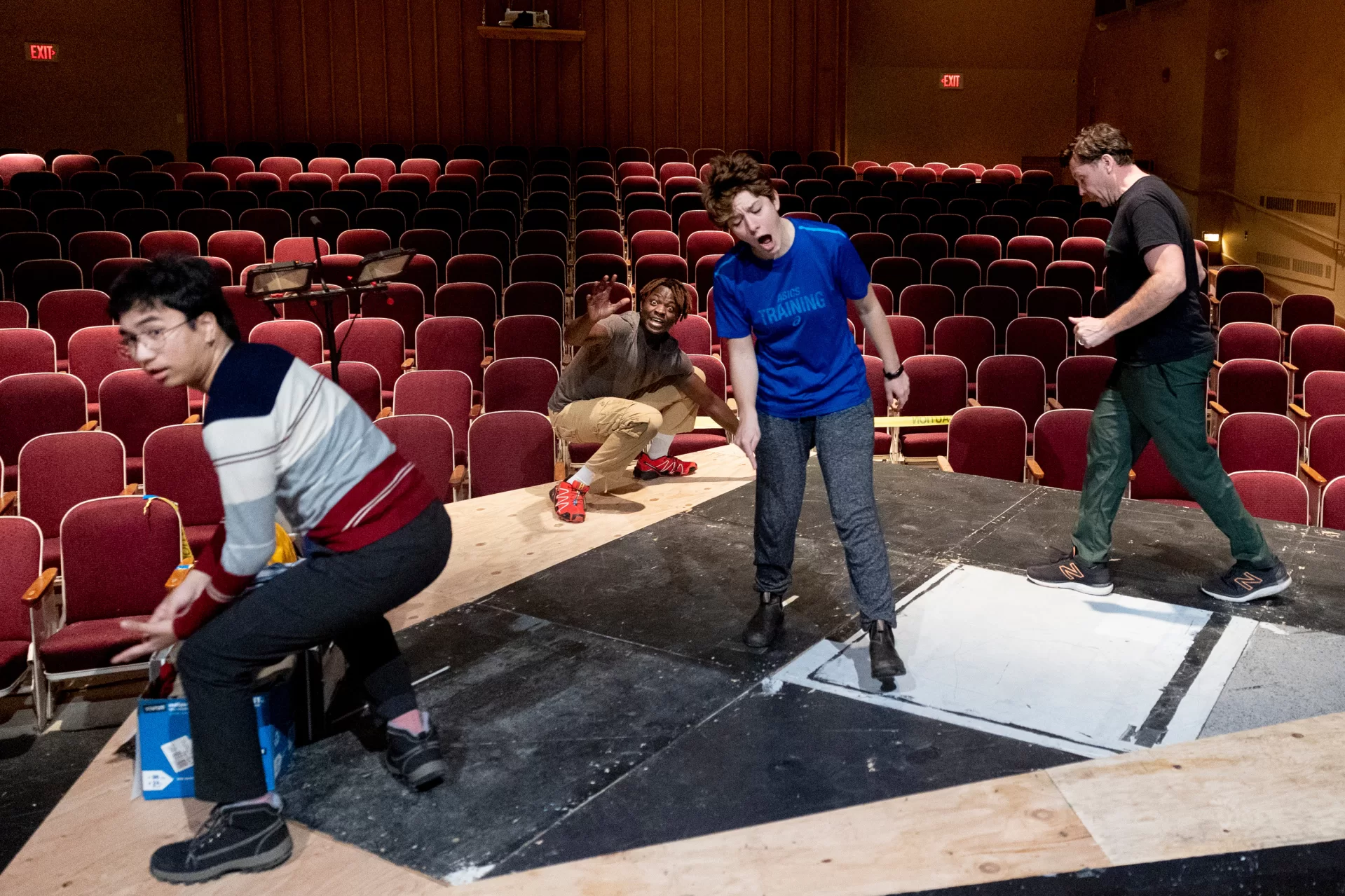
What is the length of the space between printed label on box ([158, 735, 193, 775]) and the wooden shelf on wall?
9487 millimetres

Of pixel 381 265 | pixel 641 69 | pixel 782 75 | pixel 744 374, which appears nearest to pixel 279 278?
pixel 381 265

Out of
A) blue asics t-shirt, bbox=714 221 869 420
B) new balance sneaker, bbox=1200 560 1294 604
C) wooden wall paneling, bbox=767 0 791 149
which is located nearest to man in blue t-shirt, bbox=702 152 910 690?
blue asics t-shirt, bbox=714 221 869 420

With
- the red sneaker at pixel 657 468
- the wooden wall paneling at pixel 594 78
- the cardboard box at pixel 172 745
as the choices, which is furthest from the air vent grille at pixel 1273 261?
the cardboard box at pixel 172 745

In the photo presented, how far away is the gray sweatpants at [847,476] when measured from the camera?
220cm

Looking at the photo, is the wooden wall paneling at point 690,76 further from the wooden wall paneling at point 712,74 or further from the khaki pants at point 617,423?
the khaki pants at point 617,423

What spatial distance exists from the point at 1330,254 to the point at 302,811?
7.98 metres

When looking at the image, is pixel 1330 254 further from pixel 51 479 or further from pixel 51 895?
pixel 51 895

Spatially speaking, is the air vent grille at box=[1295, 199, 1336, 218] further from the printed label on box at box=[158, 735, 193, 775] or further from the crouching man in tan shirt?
the printed label on box at box=[158, 735, 193, 775]

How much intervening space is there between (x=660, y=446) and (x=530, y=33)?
781 centimetres

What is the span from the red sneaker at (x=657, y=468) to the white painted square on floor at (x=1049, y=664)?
3.90 ft

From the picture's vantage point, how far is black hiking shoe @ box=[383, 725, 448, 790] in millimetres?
1827

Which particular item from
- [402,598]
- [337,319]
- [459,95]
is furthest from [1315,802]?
[459,95]

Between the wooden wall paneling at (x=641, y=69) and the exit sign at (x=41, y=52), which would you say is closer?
the exit sign at (x=41, y=52)

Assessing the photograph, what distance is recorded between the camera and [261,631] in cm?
164
